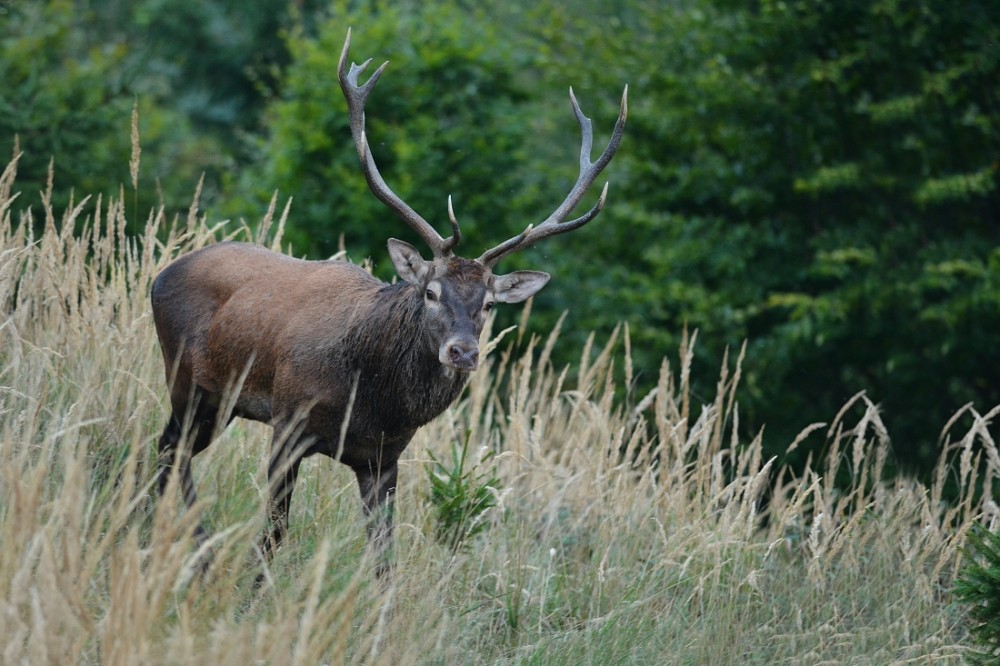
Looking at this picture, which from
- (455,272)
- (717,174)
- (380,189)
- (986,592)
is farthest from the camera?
(717,174)

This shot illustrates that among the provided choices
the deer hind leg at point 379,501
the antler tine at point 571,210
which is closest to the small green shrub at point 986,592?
the antler tine at point 571,210

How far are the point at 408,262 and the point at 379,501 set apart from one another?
1.06m

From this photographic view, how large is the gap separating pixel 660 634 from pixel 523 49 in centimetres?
1676

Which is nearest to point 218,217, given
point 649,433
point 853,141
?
point 649,433

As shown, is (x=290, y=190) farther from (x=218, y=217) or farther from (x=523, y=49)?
(x=523, y=49)

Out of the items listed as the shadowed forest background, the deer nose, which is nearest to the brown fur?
the deer nose

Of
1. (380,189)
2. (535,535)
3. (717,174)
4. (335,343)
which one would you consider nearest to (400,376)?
(335,343)

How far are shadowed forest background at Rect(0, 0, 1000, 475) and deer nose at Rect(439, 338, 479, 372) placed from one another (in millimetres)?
7419

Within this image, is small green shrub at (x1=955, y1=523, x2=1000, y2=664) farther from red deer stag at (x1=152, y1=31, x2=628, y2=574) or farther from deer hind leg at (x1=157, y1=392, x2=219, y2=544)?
deer hind leg at (x1=157, y1=392, x2=219, y2=544)

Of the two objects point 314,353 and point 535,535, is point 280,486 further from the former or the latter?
point 535,535

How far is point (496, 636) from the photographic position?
18.1 feet

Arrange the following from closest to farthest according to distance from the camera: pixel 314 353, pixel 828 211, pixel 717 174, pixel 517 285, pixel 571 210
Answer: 1. pixel 314 353
2. pixel 571 210
3. pixel 517 285
4. pixel 828 211
5. pixel 717 174

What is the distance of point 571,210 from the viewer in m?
5.90

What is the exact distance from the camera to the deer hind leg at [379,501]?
5.43m
